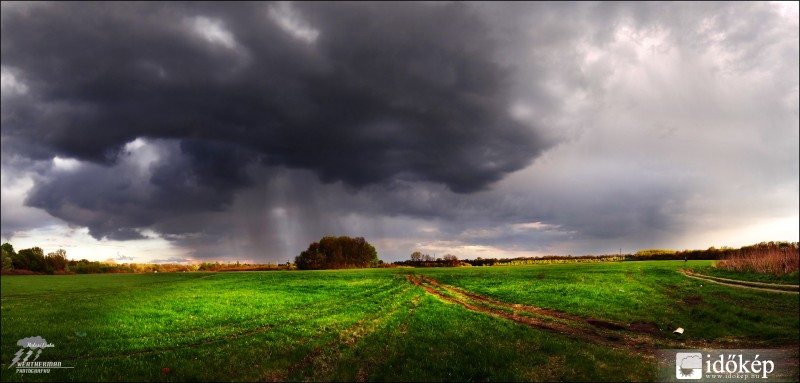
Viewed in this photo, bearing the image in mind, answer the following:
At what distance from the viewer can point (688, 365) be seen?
1574cm

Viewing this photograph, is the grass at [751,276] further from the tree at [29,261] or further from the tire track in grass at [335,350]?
the tree at [29,261]

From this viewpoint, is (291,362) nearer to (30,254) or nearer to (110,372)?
(110,372)

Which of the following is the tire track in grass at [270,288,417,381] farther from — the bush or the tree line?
the tree line

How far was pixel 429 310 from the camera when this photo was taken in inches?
1112

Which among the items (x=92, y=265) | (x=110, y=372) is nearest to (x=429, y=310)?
(x=110, y=372)

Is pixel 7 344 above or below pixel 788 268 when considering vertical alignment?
below

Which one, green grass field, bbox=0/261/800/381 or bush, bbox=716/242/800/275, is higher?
bush, bbox=716/242/800/275

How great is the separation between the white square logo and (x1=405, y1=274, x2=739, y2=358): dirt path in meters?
1.21

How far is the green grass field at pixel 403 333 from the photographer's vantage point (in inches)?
589

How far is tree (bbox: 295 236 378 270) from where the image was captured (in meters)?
128

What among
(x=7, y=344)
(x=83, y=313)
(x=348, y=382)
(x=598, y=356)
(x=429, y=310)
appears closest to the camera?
(x=348, y=382)

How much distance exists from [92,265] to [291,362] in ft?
470

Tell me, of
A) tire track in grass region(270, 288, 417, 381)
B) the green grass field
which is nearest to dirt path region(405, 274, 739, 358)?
the green grass field

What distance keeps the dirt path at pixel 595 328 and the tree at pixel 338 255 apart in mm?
101077
